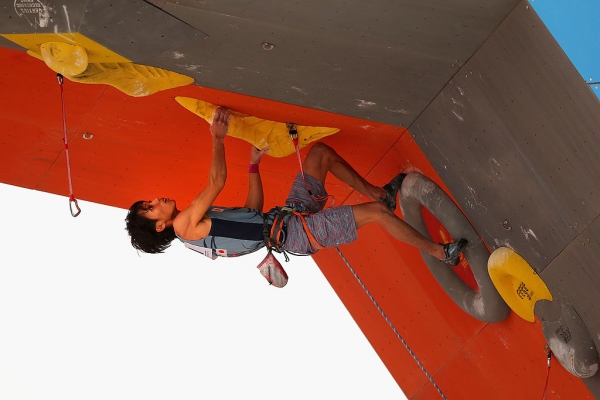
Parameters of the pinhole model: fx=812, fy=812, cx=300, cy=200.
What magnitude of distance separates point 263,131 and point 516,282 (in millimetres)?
1216

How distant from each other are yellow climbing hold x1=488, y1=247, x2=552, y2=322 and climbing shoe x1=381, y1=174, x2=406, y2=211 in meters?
0.57

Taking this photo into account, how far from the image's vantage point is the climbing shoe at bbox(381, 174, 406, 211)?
3.58 meters

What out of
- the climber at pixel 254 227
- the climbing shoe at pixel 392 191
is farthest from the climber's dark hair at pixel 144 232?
the climbing shoe at pixel 392 191

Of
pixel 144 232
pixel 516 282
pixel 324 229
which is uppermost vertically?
pixel 144 232

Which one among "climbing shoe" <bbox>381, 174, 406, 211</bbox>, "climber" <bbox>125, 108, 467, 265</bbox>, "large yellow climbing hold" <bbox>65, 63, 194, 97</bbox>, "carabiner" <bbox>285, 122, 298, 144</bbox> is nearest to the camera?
"large yellow climbing hold" <bbox>65, 63, 194, 97</bbox>

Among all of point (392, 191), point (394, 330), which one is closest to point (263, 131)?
point (392, 191)

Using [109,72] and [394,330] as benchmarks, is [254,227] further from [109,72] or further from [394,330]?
[394,330]

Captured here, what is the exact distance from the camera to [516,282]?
10.3ft

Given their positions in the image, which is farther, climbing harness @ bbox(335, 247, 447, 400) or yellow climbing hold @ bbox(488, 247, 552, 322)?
climbing harness @ bbox(335, 247, 447, 400)

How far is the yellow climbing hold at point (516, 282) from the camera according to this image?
9.92 feet

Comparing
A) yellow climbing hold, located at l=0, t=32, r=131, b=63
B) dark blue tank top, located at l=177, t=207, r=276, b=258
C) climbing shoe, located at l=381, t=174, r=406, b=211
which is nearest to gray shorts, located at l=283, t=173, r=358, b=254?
dark blue tank top, located at l=177, t=207, r=276, b=258

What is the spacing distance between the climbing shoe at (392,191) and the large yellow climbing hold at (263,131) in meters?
0.36

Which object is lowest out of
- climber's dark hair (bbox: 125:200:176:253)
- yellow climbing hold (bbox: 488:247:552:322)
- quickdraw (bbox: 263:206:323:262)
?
yellow climbing hold (bbox: 488:247:552:322)

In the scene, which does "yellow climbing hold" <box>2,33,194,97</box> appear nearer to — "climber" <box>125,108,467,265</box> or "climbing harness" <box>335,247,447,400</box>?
"climber" <box>125,108,467,265</box>
